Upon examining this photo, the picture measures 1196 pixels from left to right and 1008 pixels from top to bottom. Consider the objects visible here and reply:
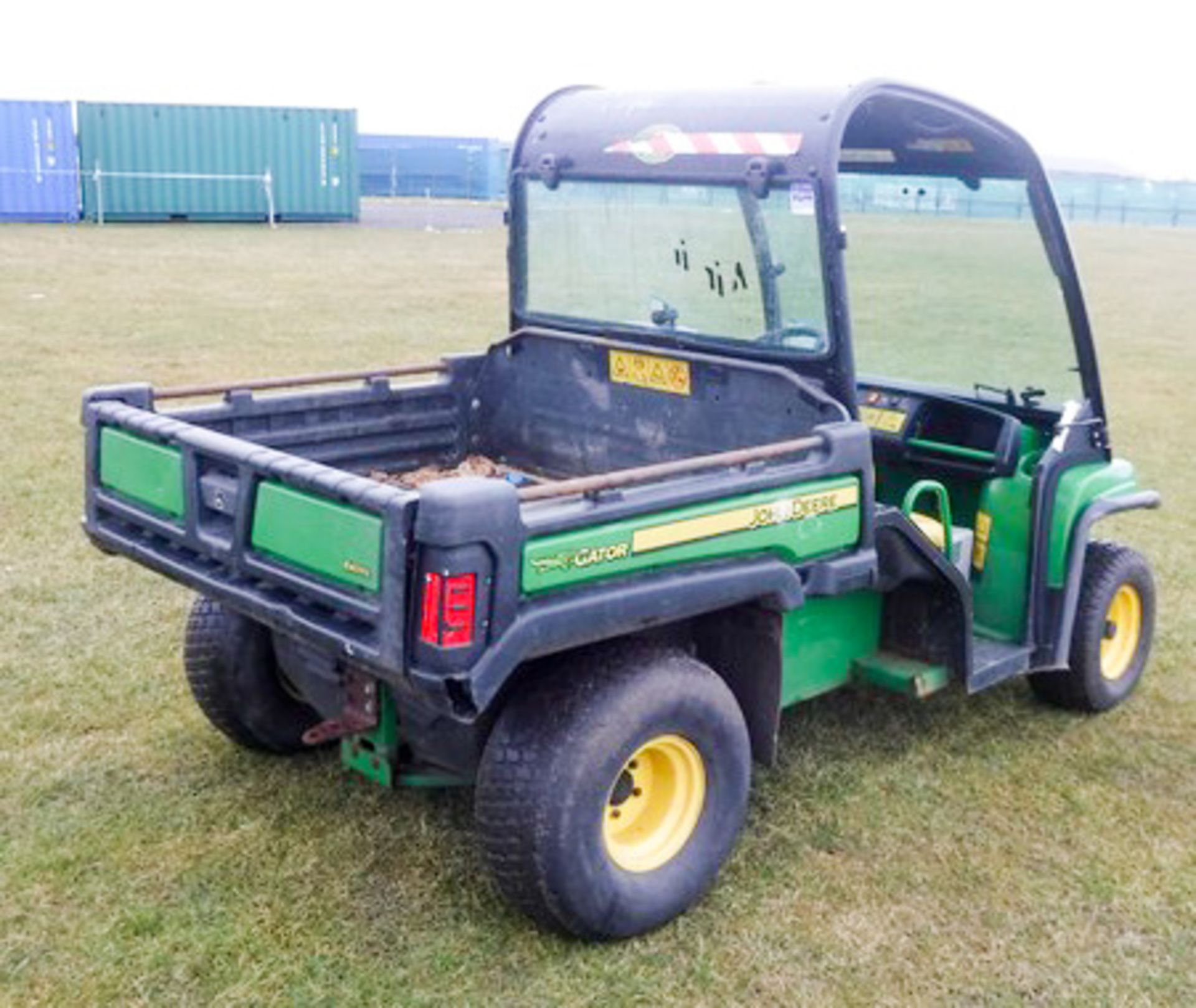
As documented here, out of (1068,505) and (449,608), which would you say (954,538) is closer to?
(1068,505)

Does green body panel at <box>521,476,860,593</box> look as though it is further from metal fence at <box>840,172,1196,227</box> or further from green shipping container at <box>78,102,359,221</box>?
green shipping container at <box>78,102,359,221</box>

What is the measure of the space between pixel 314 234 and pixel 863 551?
24.8m

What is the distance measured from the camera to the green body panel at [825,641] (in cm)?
394

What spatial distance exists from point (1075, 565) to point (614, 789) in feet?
6.33

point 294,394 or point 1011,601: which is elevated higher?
point 294,394

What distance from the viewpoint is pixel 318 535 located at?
10.4 ft

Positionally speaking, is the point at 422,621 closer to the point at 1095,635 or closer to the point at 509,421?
the point at 509,421

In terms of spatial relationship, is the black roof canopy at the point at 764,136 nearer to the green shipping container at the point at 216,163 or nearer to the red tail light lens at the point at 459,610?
the red tail light lens at the point at 459,610

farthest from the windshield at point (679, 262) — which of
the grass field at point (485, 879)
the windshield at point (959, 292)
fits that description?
the grass field at point (485, 879)

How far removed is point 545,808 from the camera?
319 centimetres

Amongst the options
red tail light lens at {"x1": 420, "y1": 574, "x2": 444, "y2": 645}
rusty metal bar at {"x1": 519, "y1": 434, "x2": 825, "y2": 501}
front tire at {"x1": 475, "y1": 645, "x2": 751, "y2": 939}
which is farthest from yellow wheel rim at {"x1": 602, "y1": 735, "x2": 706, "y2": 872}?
red tail light lens at {"x1": 420, "y1": 574, "x2": 444, "y2": 645}

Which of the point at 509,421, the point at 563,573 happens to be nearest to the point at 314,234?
the point at 509,421

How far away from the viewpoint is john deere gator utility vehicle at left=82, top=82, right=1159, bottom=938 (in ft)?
10.4

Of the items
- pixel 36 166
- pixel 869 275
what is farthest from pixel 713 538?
pixel 36 166
